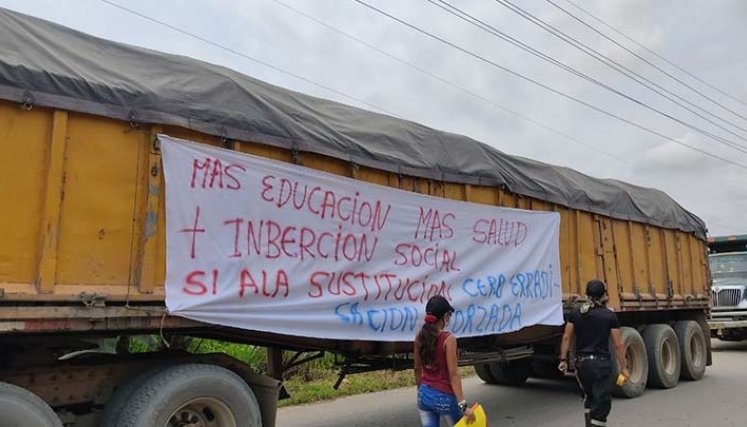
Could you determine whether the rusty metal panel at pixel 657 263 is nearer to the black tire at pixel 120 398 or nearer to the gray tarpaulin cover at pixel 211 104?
the gray tarpaulin cover at pixel 211 104

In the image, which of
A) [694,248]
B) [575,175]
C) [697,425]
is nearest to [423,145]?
[575,175]

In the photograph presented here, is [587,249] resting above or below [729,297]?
above

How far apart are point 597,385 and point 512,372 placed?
4556mm

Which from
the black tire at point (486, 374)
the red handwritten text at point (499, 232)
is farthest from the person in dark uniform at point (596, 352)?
the black tire at point (486, 374)

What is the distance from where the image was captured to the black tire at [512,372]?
1036 centimetres

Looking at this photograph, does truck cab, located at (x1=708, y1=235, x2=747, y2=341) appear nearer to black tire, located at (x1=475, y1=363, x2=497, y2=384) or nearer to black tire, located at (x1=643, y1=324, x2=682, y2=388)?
black tire, located at (x1=643, y1=324, x2=682, y2=388)

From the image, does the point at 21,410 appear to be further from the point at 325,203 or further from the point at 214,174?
the point at 325,203

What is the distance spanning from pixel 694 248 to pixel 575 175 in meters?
4.12

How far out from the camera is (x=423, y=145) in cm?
631

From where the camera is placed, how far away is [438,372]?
4375 mm

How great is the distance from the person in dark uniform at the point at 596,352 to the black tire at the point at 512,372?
14.0 ft

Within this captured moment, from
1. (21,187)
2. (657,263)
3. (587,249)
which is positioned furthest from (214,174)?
(657,263)

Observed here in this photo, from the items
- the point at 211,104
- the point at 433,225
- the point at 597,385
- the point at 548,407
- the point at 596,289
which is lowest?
the point at 548,407

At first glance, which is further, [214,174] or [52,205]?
[214,174]
